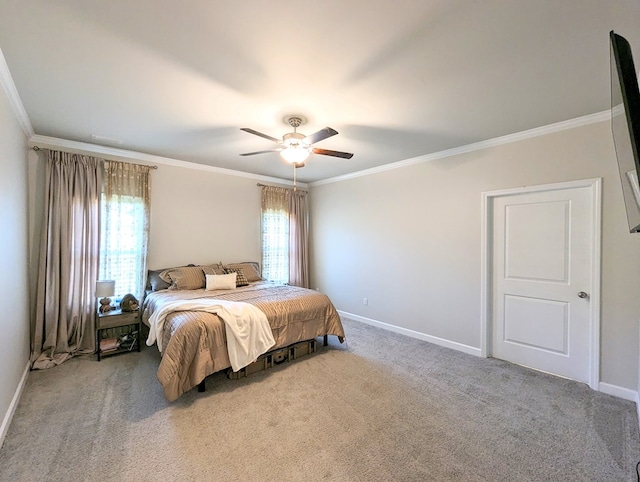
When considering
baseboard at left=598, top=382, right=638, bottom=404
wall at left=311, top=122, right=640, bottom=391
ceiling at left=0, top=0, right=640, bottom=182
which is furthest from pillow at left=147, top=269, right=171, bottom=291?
baseboard at left=598, top=382, right=638, bottom=404

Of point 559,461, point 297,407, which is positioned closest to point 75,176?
point 297,407

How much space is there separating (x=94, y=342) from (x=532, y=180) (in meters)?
5.42

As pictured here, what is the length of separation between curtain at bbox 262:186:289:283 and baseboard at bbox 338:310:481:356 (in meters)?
1.49

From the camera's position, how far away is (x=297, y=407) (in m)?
2.34

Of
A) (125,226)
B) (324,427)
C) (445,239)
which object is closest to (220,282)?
(125,226)

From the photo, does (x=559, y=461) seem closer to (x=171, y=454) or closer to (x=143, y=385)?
(x=171, y=454)

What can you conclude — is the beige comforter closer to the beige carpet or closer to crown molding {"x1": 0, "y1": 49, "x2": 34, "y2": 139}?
the beige carpet

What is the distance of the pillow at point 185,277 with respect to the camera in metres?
3.79

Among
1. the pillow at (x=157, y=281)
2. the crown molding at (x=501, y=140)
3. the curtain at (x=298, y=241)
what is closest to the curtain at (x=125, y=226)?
the pillow at (x=157, y=281)

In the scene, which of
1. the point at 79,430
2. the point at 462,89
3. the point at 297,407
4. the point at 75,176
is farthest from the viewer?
the point at 75,176

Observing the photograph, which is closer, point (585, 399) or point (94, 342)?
point (585, 399)

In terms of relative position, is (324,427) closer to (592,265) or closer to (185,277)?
(185,277)

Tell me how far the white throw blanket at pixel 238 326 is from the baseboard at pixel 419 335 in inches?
84.0

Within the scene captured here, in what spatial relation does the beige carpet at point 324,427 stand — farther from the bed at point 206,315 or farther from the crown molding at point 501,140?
the crown molding at point 501,140
